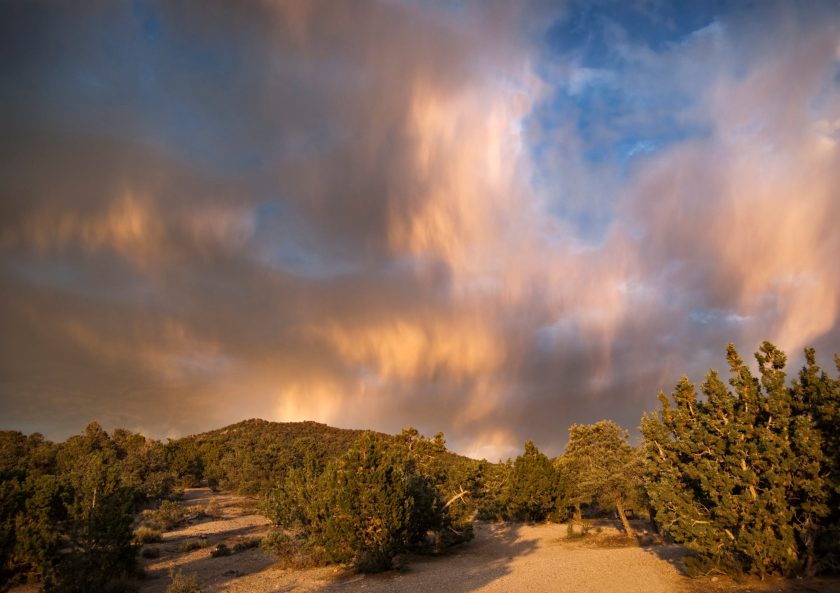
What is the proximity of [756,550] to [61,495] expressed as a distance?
90.2 feet

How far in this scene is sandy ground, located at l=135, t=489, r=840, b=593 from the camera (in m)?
17.0

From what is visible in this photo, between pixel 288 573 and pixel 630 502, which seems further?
pixel 630 502

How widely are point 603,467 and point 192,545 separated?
29.1 meters

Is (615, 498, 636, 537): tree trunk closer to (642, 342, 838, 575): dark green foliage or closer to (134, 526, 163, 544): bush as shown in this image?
(642, 342, 838, 575): dark green foliage

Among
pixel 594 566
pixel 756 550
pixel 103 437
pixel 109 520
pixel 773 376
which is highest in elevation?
pixel 103 437

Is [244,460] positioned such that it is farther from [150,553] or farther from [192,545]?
[150,553]

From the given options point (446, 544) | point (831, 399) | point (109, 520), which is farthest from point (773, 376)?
point (109, 520)

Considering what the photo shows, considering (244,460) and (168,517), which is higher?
(244,460)

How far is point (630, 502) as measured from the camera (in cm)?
3347

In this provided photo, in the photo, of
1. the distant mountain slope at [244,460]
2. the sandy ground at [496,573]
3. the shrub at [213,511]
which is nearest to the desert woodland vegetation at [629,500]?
the sandy ground at [496,573]

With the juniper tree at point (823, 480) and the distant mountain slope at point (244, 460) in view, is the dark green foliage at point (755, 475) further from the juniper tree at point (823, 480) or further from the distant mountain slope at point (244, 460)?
the distant mountain slope at point (244, 460)

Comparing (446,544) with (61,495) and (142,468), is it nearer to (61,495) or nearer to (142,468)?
(61,495)

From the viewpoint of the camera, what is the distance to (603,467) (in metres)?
34.6

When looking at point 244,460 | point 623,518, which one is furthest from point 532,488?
point 244,460
